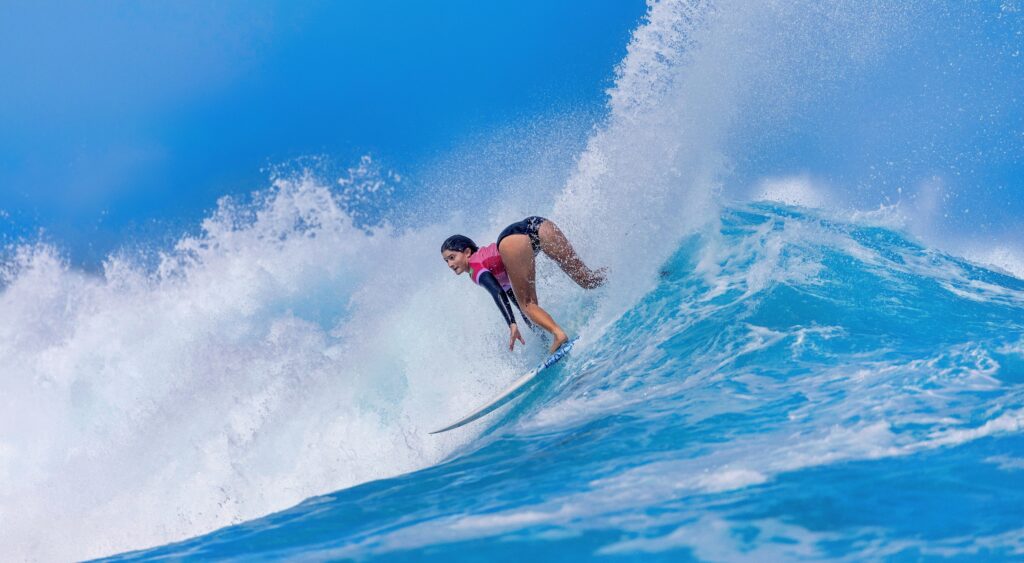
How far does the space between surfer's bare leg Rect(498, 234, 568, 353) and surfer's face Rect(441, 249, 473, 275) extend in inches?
12.3

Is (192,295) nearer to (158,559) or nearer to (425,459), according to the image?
(425,459)

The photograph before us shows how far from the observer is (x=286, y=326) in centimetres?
820

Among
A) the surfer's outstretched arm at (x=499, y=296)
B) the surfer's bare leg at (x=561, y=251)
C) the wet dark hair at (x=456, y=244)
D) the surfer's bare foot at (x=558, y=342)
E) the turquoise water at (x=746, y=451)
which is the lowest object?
the turquoise water at (x=746, y=451)

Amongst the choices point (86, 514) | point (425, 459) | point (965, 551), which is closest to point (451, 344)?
point (425, 459)

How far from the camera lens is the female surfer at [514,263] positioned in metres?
6.10

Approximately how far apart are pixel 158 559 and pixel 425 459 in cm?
233

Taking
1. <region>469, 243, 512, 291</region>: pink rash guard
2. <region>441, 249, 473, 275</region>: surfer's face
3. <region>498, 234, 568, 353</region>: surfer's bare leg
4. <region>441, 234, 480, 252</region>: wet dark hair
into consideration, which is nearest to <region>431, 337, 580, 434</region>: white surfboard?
<region>498, 234, 568, 353</region>: surfer's bare leg

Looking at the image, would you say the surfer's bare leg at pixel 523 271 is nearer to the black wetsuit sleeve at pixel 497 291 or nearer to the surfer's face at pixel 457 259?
the black wetsuit sleeve at pixel 497 291

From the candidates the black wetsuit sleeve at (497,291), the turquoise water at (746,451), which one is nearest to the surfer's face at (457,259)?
the black wetsuit sleeve at (497,291)

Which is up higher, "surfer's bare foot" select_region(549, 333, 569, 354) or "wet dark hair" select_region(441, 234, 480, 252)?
"wet dark hair" select_region(441, 234, 480, 252)

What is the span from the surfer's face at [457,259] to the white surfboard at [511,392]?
3.67 ft

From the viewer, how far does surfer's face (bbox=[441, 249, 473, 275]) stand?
6141 millimetres

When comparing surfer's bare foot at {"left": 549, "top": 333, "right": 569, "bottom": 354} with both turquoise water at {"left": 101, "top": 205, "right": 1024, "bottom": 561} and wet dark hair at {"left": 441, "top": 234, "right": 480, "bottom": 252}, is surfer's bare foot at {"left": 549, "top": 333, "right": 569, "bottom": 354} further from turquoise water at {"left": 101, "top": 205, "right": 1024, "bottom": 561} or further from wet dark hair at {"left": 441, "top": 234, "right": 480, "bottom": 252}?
wet dark hair at {"left": 441, "top": 234, "right": 480, "bottom": 252}

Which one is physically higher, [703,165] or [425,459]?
[703,165]
